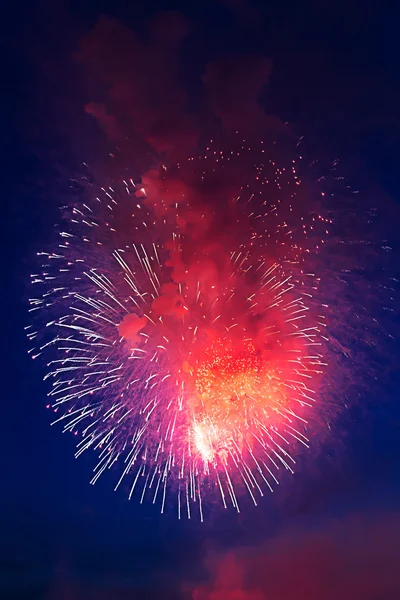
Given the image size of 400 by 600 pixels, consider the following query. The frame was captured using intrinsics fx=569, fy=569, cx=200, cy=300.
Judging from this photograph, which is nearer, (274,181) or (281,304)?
(274,181)

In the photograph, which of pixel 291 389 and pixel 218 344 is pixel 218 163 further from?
pixel 291 389

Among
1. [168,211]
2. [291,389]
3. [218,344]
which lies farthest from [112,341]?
[291,389]

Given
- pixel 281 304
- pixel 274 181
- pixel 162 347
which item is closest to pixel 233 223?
pixel 274 181

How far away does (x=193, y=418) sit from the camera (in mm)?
13484

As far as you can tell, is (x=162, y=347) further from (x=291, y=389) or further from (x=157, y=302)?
(x=291, y=389)

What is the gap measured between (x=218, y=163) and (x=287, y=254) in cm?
265

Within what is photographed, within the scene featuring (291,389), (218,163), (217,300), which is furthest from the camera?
(291,389)

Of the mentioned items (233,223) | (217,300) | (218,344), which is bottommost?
(218,344)

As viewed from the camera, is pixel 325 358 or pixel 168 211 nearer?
pixel 168 211

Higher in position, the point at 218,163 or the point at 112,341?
the point at 218,163

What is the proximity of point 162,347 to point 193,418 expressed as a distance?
1.86 metres

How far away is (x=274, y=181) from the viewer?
41.0 ft

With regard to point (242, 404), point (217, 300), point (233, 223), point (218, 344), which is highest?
point (233, 223)

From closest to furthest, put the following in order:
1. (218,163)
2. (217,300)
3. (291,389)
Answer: (218,163), (217,300), (291,389)
